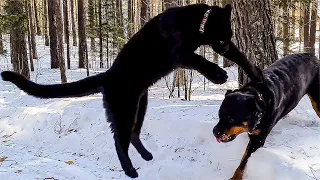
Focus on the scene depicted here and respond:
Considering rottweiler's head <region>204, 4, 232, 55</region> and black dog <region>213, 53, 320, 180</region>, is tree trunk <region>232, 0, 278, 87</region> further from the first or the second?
rottweiler's head <region>204, 4, 232, 55</region>

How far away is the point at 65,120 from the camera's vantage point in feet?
25.2

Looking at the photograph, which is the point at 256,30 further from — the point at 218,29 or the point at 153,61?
the point at 153,61

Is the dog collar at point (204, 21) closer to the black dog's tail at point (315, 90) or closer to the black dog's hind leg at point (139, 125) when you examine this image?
the black dog's hind leg at point (139, 125)

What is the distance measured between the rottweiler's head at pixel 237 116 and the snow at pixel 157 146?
1108 millimetres

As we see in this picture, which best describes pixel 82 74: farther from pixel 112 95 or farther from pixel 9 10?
pixel 112 95

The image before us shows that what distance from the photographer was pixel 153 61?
2891 millimetres

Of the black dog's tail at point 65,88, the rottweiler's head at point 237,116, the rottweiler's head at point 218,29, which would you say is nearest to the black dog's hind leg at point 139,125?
the black dog's tail at point 65,88

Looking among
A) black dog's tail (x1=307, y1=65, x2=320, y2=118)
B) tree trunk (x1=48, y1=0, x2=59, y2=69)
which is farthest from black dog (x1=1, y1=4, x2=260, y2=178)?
tree trunk (x1=48, y1=0, x2=59, y2=69)

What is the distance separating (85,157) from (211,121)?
230 cm

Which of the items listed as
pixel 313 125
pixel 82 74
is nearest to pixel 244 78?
pixel 313 125

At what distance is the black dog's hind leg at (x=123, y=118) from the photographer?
308 centimetres

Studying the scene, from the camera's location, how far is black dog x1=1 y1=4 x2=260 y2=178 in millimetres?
2879

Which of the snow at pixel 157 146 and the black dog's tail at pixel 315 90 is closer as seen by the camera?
the snow at pixel 157 146

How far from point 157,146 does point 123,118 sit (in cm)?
283
